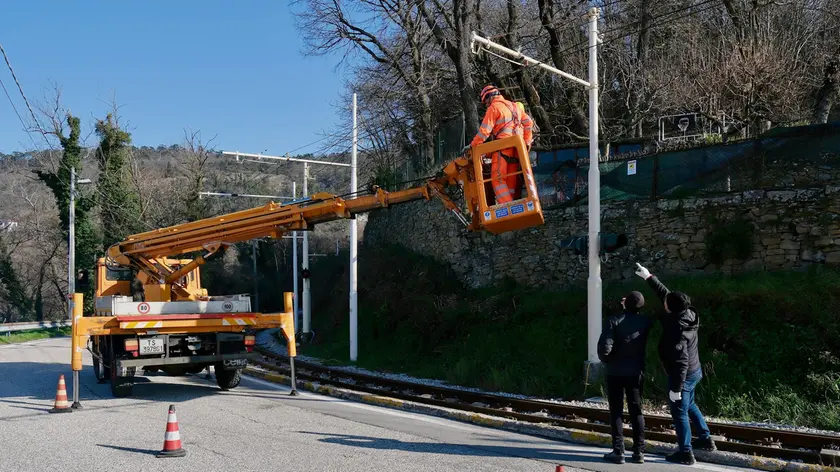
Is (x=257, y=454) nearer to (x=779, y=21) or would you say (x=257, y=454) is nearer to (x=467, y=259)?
(x=467, y=259)

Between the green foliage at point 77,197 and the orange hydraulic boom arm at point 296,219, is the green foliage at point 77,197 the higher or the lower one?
the higher one

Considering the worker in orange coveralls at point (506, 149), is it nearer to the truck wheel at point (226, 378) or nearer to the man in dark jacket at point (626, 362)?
the man in dark jacket at point (626, 362)

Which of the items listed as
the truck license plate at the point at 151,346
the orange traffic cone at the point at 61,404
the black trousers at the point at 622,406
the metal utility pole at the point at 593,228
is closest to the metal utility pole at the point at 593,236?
the metal utility pole at the point at 593,228

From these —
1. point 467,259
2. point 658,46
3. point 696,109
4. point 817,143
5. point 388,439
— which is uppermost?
point 658,46

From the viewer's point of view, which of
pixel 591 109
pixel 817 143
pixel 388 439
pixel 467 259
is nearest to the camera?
pixel 388 439

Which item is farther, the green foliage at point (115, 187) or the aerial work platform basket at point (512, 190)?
the green foliage at point (115, 187)

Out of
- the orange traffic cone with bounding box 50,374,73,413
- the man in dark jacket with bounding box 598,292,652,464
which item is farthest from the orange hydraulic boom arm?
the orange traffic cone with bounding box 50,374,73,413

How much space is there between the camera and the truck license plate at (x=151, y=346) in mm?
11883

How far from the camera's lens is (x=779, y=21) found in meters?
23.3

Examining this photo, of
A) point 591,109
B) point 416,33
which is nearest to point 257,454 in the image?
point 591,109

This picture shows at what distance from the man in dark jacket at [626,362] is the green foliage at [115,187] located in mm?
36362

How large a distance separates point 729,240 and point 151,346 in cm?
1129

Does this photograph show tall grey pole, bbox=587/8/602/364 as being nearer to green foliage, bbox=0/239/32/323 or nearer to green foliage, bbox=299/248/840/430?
green foliage, bbox=299/248/840/430

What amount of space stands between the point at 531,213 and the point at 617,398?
2.69 meters
